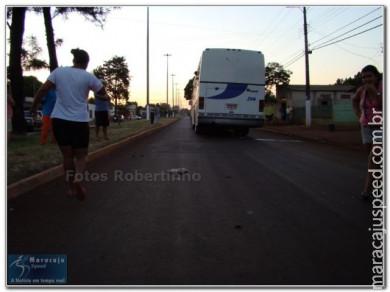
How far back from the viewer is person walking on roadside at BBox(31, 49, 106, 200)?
514cm

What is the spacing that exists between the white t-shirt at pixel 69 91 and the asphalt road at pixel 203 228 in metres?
1.13

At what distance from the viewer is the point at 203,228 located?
4.34 meters

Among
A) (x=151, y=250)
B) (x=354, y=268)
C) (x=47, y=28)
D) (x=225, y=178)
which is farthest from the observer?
(x=47, y=28)

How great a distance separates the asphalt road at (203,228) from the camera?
3.24 meters

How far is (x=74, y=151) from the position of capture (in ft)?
17.6

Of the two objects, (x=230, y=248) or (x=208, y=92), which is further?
(x=208, y=92)

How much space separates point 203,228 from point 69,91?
2337mm

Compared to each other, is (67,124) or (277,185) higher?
(67,124)

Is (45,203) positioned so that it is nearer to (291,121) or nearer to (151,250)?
(151,250)

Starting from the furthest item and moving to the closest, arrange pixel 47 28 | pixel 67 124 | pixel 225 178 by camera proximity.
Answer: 1. pixel 47 28
2. pixel 225 178
3. pixel 67 124

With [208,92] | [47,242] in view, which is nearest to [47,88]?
[47,242]

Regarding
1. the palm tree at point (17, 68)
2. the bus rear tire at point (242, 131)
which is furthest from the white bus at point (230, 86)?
the palm tree at point (17, 68)

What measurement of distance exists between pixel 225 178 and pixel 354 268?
4015mm

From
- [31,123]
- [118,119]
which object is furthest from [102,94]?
Answer: [118,119]
